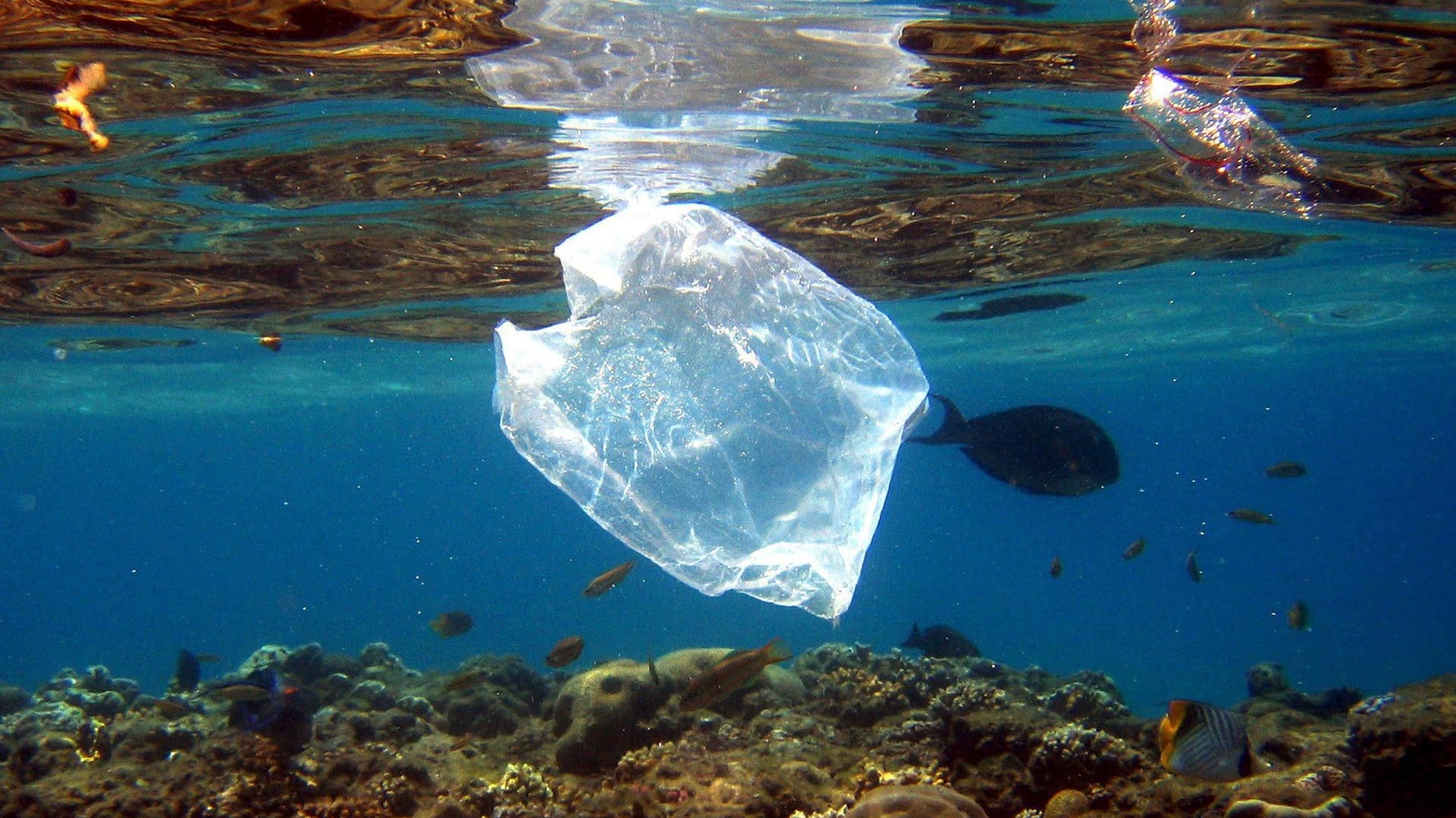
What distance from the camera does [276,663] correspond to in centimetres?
1380

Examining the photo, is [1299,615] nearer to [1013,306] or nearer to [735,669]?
[1013,306]

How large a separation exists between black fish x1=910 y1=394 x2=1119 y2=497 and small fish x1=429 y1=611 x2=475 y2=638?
6.94 m

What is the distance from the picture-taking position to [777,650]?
23.2ft

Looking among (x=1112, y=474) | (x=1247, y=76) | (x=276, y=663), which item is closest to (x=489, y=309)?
(x=276, y=663)

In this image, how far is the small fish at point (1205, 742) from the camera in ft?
16.4

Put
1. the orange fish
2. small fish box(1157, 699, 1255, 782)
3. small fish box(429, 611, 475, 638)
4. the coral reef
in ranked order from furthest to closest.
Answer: small fish box(429, 611, 475, 638)
the orange fish
small fish box(1157, 699, 1255, 782)
the coral reef

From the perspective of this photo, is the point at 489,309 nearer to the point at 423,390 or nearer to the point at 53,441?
the point at 423,390

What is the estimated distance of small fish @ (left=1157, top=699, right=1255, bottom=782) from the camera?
501 cm

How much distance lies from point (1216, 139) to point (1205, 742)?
181 inches

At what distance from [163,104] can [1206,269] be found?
1771 centimetres

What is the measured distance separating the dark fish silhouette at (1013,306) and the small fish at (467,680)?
44.1ft

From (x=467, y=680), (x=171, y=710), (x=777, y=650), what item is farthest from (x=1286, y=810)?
(x=171, y=710)

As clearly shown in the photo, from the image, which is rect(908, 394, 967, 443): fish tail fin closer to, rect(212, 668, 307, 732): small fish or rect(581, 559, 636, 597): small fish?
rect(581, 559, 636, 597): small fish

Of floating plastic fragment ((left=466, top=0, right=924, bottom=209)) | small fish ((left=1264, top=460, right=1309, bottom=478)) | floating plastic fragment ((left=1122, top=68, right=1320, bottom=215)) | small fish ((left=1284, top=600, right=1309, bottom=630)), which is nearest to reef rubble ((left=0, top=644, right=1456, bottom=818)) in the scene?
small fish ((left=1284, top=600, right=1309, bottom=630))
